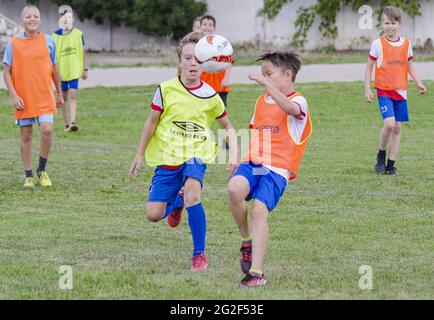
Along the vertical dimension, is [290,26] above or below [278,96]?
below

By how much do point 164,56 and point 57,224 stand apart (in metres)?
23.8

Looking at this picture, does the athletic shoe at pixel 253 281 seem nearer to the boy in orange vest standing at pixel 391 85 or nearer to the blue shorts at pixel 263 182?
the blue shorts at pixel 263 182

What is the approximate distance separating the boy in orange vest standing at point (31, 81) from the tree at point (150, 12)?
913 inches

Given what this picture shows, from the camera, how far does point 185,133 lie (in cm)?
753

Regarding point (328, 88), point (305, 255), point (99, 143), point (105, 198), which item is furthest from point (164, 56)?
point (305, 255)

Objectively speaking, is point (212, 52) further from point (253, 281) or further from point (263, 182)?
point (253, 281)

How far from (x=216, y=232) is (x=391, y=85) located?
442cm

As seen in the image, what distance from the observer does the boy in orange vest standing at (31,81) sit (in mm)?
11242

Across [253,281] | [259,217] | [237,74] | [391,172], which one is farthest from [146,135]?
[237,74]

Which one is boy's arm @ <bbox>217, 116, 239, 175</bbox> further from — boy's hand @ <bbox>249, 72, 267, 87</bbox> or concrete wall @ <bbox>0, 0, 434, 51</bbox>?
concrete wall @ <bbox>0, 0, 434, 51</bbox>

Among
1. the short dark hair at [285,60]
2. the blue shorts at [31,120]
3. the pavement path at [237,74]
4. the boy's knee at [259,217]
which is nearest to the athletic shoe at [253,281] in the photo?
the boy's knee at [259,217]

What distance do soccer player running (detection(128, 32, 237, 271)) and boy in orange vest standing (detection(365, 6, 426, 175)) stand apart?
5.10 m

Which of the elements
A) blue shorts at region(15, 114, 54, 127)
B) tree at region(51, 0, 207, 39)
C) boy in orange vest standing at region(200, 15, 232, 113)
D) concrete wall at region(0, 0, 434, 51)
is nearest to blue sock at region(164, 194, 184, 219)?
blue shorts at region(15, 114, 54, 127)

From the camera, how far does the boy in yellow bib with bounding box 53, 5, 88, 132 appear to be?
1702 centimetres
